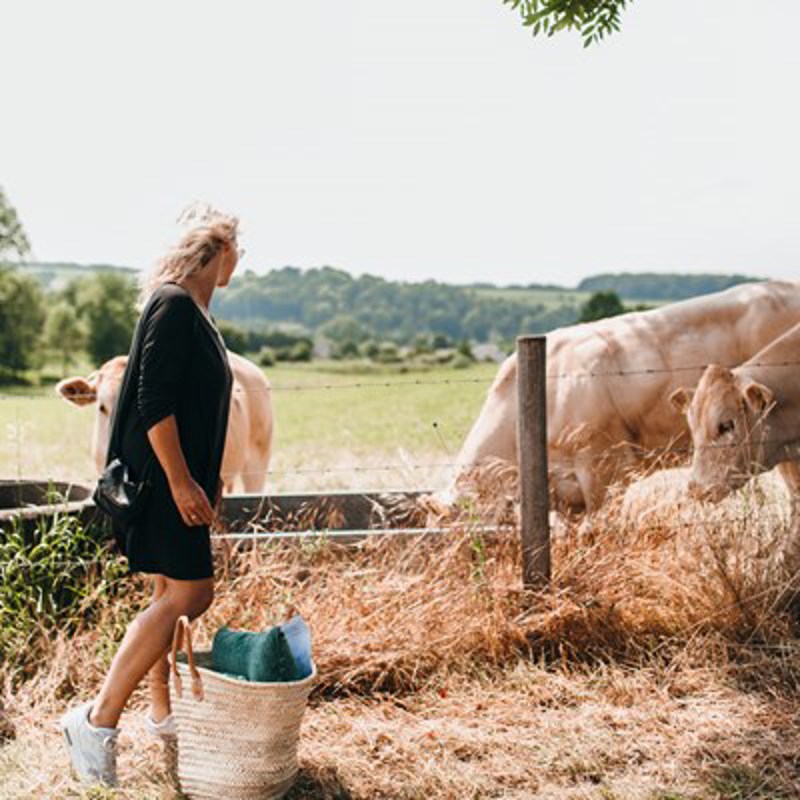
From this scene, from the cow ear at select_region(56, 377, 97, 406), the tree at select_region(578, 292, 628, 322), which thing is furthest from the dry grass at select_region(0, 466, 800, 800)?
the tree at select_region(578, 292, 628, 322)

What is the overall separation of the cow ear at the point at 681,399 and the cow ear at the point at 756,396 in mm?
483

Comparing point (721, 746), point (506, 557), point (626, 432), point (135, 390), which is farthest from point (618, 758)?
point (626, 432)

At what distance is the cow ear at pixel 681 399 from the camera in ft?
26.1

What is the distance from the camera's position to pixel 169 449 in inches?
175

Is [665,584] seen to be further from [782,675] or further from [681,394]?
[681,394]

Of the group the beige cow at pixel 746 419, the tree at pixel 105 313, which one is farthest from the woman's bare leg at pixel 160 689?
the tree at pixel 105 313

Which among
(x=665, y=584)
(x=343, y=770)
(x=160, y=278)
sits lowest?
(x=343, y=770)

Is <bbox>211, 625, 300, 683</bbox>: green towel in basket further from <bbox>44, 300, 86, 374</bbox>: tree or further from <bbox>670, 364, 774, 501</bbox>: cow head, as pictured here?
<bbox>44, 300, 86, 374</bbox>: tree

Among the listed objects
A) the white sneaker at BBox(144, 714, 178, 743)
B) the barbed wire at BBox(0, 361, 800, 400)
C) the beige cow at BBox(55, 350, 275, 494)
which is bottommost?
the white sneaker at BBox(144, 714, 178, 743)

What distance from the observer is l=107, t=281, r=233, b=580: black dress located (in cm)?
447

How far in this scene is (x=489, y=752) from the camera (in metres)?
5.04

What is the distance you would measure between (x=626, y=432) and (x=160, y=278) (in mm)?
5301

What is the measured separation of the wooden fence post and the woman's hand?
2.17 m

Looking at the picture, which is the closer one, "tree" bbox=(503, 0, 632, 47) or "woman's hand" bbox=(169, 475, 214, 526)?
"woman's hand" bbox=(169, 475, 214, 526)
